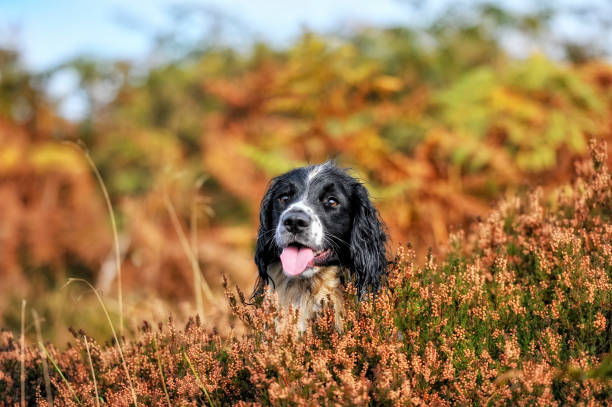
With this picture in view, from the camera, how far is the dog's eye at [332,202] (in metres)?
3.79

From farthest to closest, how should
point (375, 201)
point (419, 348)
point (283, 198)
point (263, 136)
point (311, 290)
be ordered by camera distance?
1. point (263, 136)
2. point (375, 201)
3. point (283, 198)
4. point (311, 290)
5. point (419, 348)

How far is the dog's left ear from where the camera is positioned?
11.7 ft

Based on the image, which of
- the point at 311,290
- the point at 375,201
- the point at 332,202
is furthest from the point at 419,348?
the point at 375,201

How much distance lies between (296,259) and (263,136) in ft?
24.0

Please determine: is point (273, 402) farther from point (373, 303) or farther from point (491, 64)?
point (491, 64)

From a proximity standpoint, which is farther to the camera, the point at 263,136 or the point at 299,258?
the point at 263,136

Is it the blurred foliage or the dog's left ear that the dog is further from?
the blurred foliage

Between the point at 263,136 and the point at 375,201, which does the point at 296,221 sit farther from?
the point at 263,136

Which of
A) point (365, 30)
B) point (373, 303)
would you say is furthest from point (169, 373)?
point (365, 30)

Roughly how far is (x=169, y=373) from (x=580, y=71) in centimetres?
918

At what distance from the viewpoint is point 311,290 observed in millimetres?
3604

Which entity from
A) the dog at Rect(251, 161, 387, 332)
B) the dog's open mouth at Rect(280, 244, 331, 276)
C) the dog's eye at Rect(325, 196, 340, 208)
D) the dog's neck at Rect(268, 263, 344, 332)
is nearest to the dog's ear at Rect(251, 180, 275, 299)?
the dog at Rect(251, 161, 387, 332)

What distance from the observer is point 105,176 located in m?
13.3

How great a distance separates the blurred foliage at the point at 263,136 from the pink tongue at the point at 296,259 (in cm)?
317
